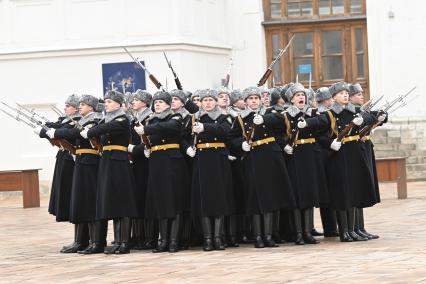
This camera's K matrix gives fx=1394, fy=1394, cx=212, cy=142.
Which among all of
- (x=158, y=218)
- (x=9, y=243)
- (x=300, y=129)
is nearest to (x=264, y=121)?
(x=300, y=129)

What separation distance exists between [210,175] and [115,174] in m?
1.04

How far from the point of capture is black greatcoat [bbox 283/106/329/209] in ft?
51.0

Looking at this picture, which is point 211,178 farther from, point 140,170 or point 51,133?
point 51,133

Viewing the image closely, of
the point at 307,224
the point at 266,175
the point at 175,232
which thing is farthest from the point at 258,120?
the point at 175,232

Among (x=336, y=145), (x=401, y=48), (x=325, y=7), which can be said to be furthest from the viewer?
(x=325, y=7)

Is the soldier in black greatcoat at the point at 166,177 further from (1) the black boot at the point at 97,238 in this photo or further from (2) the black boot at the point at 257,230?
(2) the black boot at the point at 257,230

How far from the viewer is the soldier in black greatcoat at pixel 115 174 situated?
15.1 m

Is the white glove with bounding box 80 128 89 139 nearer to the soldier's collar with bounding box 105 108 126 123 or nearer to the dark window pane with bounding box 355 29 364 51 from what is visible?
the soldier's collar with bounding box 105 108 126 123

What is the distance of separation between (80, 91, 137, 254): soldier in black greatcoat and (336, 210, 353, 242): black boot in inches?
91.5

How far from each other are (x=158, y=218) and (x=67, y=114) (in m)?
1.75

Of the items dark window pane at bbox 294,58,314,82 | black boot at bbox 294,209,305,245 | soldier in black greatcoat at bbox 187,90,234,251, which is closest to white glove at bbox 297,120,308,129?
soldier in black greatcoat at bbox 187,90,234,251

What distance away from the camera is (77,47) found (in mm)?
26844

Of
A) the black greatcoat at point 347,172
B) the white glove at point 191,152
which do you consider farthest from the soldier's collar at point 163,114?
the black greatcoat at point 347,172

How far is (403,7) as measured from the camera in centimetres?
2767
